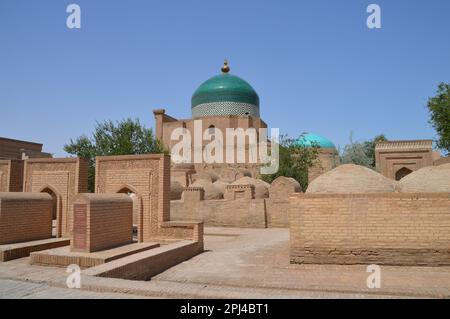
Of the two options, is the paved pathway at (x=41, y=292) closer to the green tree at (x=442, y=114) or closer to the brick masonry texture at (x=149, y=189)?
the brick masonry texture at (x=149, y=189)

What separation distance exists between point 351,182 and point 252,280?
4236mm

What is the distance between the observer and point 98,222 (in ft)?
26.8

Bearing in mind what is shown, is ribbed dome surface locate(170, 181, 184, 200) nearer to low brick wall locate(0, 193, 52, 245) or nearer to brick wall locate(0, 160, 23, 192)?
brick wall locate(0, 160, 23, 192)

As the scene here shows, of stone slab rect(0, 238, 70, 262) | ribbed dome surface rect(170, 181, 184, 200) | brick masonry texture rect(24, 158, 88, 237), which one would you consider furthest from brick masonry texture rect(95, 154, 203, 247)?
ribbed dome surface rect(170, 181, 184, 200)

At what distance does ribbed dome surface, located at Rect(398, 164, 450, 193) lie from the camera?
9.57 meters

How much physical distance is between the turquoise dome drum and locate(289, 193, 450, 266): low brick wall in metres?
29.7

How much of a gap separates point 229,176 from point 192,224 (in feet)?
63.8

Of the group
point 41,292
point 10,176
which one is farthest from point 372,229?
point 10,176

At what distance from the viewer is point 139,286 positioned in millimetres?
4762

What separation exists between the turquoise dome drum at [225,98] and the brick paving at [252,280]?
29294mm

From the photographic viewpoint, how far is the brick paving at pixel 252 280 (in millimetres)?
4707

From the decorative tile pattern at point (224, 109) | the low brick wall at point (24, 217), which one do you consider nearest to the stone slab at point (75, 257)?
the low brick wall at point (24, 217)

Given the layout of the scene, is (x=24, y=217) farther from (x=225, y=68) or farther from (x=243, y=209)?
(x=225, y=68)
